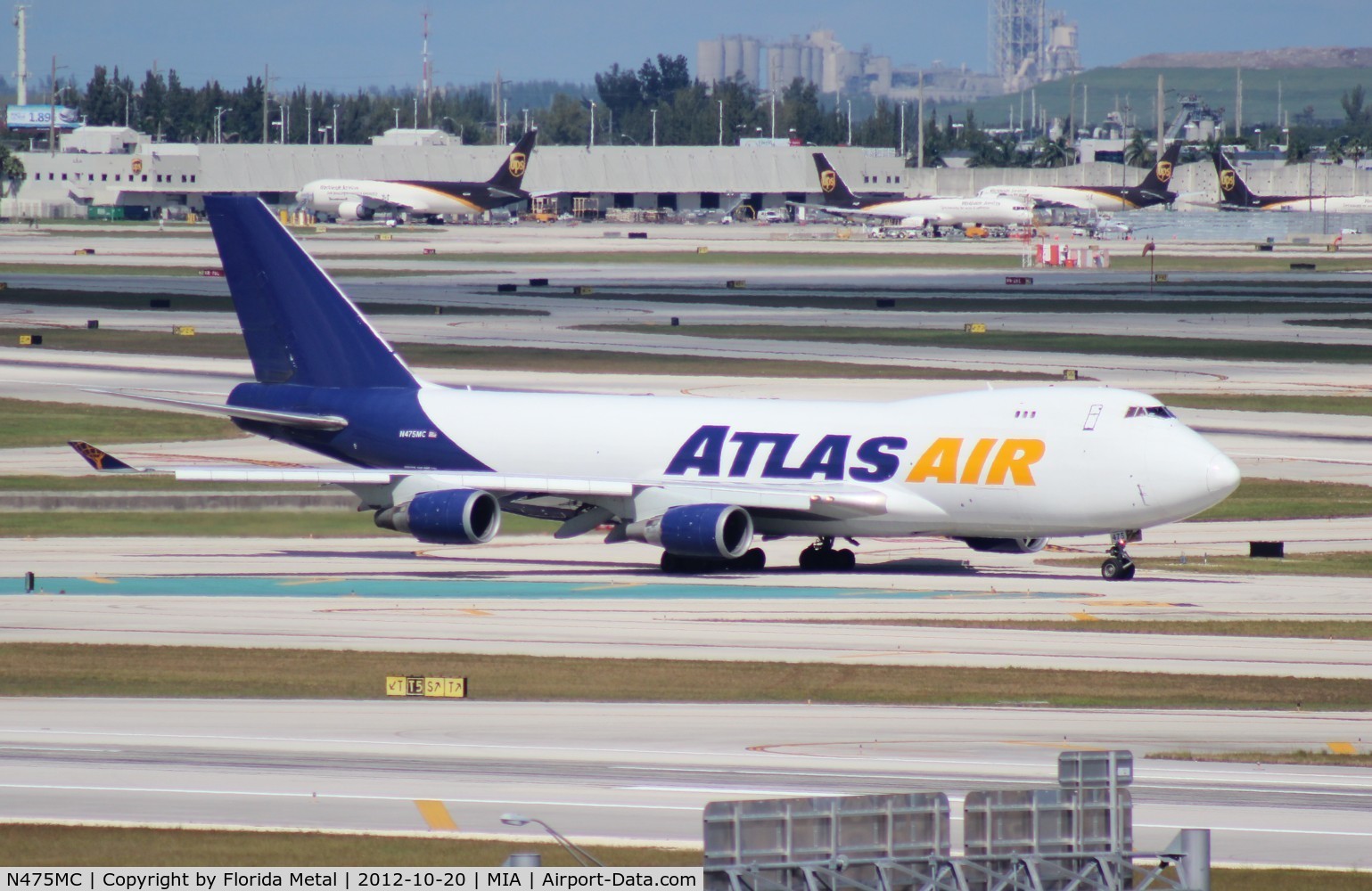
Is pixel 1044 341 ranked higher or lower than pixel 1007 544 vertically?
higher

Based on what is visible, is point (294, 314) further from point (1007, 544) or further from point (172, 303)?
point (172, 303)

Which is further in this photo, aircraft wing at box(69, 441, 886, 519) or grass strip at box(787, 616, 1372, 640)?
aircraft wing at box(69, 441, 886, 519)

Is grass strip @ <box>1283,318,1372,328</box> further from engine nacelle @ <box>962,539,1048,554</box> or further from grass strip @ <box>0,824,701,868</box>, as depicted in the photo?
grass strip @ <box>0,824,701,868</box>

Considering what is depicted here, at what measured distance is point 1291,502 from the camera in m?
54.2

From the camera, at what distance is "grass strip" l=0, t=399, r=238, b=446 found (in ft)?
211

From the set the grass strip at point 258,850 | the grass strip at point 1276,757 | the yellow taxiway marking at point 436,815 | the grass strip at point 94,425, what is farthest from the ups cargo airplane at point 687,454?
the grass strip at point 258,850

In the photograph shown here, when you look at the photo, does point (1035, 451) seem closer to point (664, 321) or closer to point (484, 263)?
point (664, 321)

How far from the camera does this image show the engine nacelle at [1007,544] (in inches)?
1713

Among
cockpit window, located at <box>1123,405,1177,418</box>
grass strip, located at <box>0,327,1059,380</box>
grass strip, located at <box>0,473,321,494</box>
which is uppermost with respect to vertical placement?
cockpit window, located at <box>1123,405,1177,418</box>

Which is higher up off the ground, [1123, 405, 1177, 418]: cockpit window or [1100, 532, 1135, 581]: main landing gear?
[1123, 405, 1177, 418]: cockpit window

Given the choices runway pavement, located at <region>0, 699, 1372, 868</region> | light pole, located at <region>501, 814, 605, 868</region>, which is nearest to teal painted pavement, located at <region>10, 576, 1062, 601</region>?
runway pavement, located at <region>0, 699, 1372, 868</region>

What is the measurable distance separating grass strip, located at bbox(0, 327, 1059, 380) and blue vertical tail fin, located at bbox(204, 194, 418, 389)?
113 ft

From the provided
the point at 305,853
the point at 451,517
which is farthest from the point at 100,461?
the point at 305,853

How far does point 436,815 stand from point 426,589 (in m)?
19.7
